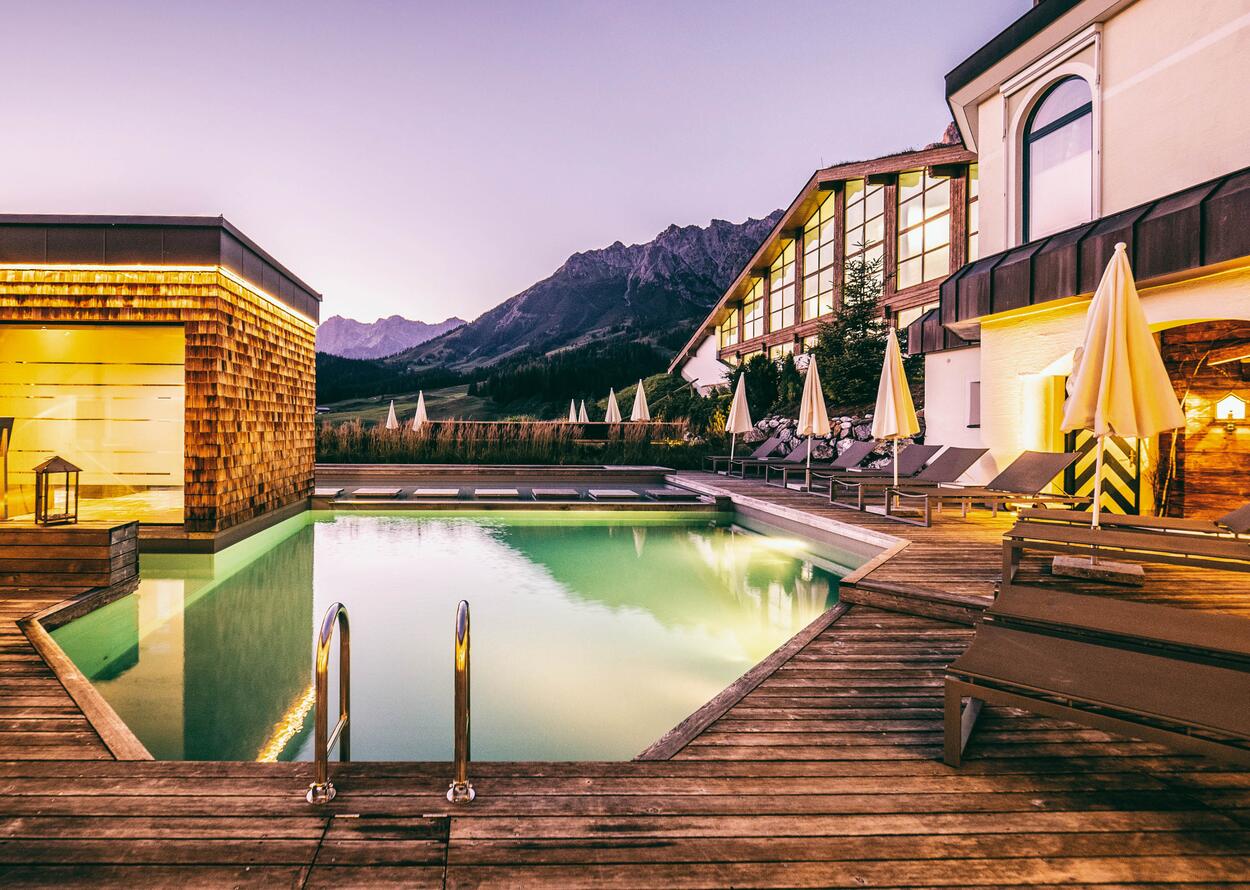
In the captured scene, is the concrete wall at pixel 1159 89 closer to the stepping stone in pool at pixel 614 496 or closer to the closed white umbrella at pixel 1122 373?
the closed white umbrella at pixel 1122 373

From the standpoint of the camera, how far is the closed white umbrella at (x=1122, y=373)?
4.29 m

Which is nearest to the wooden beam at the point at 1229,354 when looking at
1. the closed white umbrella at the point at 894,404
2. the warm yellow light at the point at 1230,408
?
the warm yellow light at the point at 1230,408

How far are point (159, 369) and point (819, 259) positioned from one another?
18086mm

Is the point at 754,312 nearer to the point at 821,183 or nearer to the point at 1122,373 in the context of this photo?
the point at 821,183

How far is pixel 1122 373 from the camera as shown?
4312 mm

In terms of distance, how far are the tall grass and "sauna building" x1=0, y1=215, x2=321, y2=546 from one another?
5.06 metres

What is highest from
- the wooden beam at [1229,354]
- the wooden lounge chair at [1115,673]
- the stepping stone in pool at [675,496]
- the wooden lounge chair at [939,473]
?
the wooden beam at [1229,354]

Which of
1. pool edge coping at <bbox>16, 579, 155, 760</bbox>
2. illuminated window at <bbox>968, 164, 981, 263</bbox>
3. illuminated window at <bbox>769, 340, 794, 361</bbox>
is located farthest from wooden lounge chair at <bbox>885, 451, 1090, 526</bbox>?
illuminated window at <bbox>769, 340, 794, 361</bbox>

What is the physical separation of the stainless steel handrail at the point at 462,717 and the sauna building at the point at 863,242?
14.9 metres

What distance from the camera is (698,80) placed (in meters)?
26.9

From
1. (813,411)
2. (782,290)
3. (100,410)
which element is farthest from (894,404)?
(782,290)

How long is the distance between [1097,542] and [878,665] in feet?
6.04

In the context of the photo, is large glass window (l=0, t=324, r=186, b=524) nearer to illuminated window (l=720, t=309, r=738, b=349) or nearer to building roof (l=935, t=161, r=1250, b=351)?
building roof (l=935, t=161, r=1250, b=351)

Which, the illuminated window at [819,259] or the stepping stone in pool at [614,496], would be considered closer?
the stepping stone in pool at [614,496]
